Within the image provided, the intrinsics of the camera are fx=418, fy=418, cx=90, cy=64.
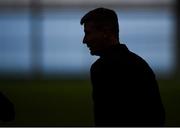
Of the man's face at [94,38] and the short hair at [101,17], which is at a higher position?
the short hair at [101,17]

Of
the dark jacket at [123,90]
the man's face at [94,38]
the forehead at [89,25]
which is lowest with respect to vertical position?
the dark jacket at [123,90]

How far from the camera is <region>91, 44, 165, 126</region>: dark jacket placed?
109 cm

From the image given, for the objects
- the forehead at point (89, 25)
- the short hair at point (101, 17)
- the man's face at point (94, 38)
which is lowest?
the man's face at point (94, 38)

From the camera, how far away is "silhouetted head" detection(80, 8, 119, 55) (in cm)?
108

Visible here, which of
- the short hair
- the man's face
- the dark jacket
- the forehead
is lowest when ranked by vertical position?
the dark jacket

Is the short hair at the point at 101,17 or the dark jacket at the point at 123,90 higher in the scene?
the short hair at the point at 101,17

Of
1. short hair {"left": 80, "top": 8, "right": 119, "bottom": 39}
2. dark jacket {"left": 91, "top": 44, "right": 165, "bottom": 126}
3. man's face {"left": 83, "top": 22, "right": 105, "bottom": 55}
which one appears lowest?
dark jacket {"left": 91, "top": 44, "right": 165, "bottom": 126}

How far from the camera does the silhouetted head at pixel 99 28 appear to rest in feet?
3.53

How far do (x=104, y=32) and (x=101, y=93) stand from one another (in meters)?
0.16

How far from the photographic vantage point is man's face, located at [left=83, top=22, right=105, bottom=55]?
3.54 ft

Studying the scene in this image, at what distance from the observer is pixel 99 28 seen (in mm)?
1080

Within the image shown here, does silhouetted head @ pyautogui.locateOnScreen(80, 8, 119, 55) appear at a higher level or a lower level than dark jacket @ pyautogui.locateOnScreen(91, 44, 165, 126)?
higher

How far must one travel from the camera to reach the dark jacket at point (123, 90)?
3.57ft

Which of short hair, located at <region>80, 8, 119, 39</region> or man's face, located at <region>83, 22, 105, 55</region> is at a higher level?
short hair, located at <region>80, 8, 119, 39</region>
